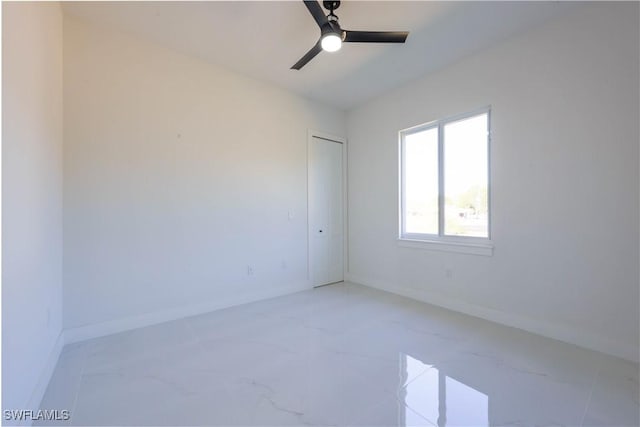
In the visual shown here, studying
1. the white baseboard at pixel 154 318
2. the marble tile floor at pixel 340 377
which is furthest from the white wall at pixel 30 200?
the marble tile floor at pixel 340 377

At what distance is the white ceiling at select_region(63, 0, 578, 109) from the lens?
228cm

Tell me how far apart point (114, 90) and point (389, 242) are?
361 centimetres

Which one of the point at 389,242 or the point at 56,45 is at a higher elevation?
the point at 56,45

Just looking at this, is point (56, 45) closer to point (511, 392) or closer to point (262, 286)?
point (262, 286)

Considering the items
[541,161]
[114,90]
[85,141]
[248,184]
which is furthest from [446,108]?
[85,141]

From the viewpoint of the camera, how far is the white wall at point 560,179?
2117mm

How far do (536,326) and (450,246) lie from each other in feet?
3.48

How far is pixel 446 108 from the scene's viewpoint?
323 cm

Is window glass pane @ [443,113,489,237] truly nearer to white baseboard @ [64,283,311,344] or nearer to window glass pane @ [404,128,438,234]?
window glass pane @ [404,128,438,234]

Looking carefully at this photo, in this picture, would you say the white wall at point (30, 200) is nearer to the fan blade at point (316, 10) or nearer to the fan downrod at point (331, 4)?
the fan blade at point (316, 10)

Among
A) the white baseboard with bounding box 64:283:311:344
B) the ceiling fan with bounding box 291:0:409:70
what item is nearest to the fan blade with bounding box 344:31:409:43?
the ceiling fan with bounding box 291:0:409:70

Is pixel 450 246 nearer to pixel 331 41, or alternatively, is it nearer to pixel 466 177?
pixel 466 177

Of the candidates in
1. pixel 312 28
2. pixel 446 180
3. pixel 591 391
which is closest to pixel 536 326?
pixel 591 391

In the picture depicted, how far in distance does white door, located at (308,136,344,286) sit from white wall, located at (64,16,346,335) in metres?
0.31
